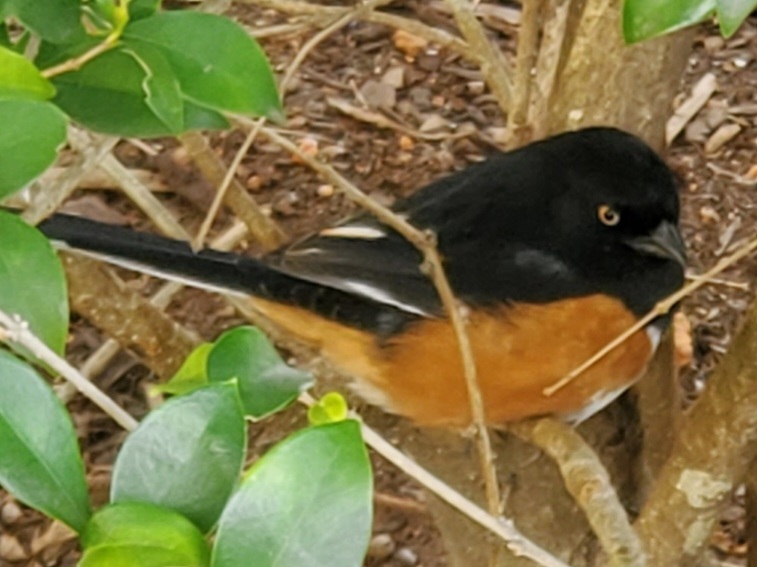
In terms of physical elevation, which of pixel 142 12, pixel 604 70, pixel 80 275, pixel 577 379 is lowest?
pixel 577 379

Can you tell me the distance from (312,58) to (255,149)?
29cm

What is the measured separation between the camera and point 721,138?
3072mm

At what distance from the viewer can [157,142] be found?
2.97 m

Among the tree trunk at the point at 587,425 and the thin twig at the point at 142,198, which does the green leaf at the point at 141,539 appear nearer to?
the tree trunk at the point at 587,425

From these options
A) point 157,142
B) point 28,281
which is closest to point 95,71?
point 28,281

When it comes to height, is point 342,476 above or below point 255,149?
above

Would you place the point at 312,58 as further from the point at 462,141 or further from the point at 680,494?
the point at 680,494

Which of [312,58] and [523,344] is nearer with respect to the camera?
[523,344]

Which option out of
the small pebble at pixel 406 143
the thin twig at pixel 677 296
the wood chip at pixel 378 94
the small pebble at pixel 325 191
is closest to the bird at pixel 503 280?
the thin twig at pixel 677 296

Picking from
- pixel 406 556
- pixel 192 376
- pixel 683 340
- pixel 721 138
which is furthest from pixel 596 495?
pixel 721 138

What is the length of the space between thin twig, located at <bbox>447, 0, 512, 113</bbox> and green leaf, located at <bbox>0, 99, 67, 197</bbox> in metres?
0.99

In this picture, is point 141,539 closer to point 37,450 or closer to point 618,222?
point 37,450

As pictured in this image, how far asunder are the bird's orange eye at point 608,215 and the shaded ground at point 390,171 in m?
0.68

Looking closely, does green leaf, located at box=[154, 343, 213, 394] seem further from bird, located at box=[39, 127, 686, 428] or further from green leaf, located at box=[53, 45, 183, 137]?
bird, located at box=[39, 127, 686, 428]
